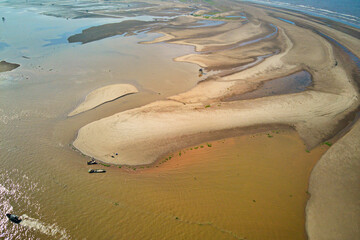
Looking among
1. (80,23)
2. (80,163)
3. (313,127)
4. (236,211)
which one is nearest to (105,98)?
(80,163)

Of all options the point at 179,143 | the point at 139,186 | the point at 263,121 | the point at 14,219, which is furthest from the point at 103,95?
the point at 263,121

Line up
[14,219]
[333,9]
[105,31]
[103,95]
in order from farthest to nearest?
1. [333,9]
2. [105,31]
3. [103,95]
4. [14,219]

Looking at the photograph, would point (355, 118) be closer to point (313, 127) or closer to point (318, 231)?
point (313, 127)

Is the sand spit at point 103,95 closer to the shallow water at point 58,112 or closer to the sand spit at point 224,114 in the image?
the shallow water at point 58,112

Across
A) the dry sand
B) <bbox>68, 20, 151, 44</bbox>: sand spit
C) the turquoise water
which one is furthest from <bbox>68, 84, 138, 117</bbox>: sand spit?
the turquoise water

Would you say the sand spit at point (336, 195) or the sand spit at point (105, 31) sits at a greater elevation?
the sand spit at point (105, 31)

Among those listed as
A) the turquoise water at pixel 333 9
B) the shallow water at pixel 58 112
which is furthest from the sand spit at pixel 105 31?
the turquoise water at pixel 333 9

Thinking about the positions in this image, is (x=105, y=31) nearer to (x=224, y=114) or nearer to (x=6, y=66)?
(x=6, y=66)
